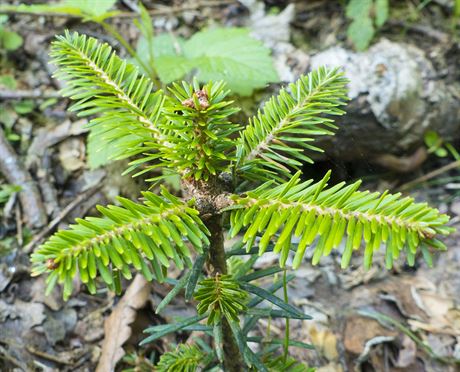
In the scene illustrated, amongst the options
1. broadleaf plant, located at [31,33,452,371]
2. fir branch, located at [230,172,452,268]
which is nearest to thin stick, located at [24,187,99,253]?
broadleaf plant, located at [31,33,452,371]

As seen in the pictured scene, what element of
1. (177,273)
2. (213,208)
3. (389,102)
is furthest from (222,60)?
(213,208)

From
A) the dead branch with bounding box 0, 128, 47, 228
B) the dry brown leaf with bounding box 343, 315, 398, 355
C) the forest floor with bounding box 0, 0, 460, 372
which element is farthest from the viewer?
the dead branch with bounding box 0, 128, 47, 228

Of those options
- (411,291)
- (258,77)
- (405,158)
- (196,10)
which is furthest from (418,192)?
(196,10)

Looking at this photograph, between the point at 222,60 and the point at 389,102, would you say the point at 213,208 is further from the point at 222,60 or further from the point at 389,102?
the point at 389,102

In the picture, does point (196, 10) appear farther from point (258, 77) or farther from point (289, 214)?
point (289, 214)

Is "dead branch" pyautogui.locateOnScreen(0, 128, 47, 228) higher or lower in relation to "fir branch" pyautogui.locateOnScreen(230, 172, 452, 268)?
higher

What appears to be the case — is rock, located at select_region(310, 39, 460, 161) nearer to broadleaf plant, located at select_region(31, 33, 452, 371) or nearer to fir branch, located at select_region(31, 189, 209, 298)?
broadleaf plant, located at select_region(31, 33, 452, 371)
